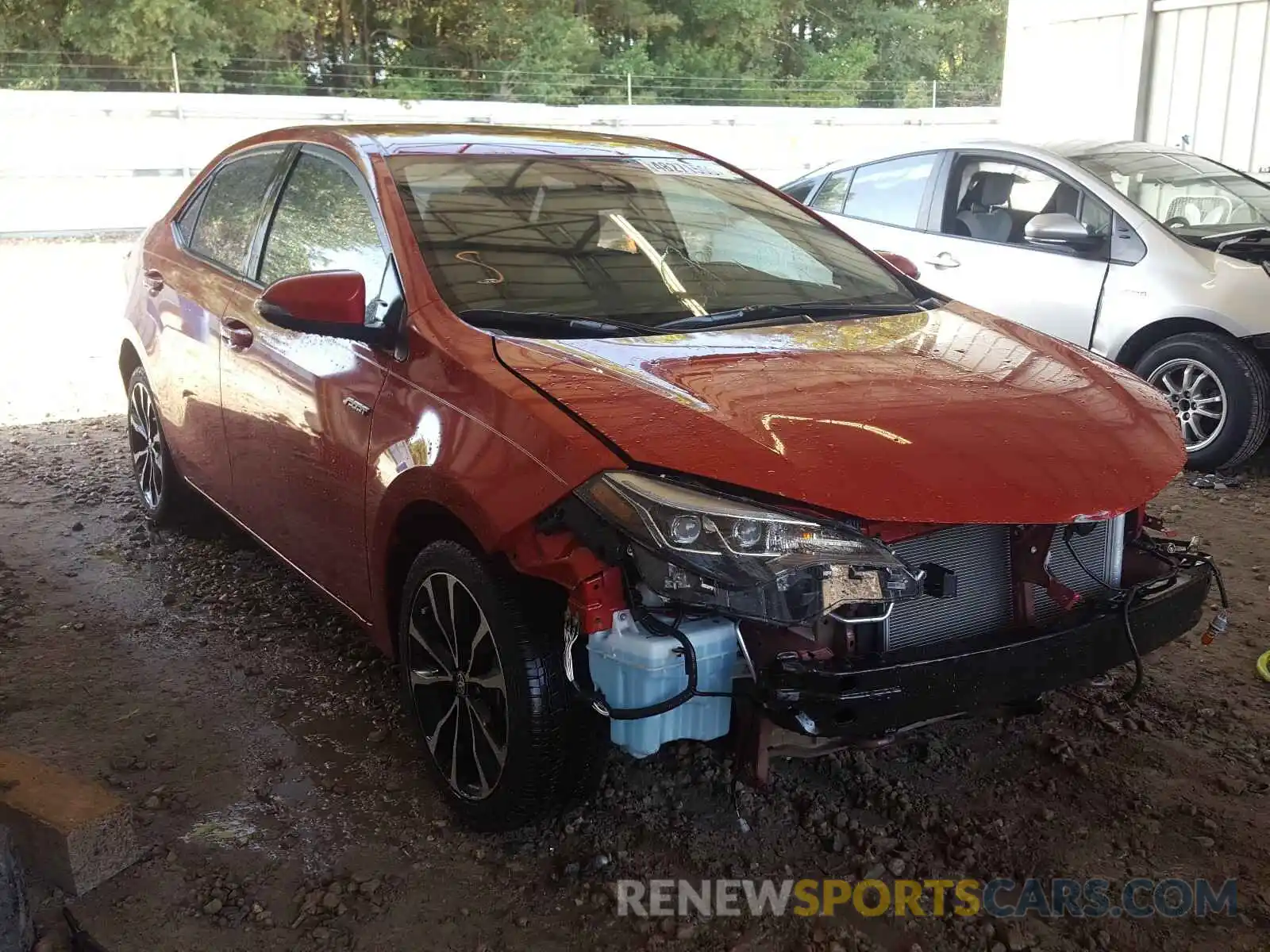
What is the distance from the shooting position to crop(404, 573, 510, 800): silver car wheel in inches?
98.8

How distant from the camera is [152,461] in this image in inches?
187

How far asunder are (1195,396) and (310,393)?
14.4 ft

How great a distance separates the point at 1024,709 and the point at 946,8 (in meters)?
30.3

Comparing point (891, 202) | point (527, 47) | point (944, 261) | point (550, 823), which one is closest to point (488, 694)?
point (550, 823)

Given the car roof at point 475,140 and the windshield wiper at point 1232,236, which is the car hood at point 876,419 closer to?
the car roof at point 475,140

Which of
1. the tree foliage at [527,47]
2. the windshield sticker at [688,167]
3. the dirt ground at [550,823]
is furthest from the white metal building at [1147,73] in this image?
the tree foliage at [527,47]

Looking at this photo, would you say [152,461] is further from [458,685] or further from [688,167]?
[458,685]

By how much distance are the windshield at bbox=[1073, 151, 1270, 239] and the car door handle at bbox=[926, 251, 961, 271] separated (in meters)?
0.80

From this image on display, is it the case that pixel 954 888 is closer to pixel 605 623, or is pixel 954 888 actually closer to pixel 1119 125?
pixel 605 623

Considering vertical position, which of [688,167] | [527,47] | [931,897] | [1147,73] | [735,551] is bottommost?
[931,897]

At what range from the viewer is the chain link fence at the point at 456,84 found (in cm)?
2011

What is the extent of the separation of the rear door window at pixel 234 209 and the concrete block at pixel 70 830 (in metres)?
1.72

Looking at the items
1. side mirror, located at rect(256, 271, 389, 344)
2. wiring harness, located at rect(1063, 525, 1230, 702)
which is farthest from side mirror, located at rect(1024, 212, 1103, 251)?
side mirror, located at rect(256, 271, 389, 344)

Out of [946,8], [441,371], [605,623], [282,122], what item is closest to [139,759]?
[441,371]
